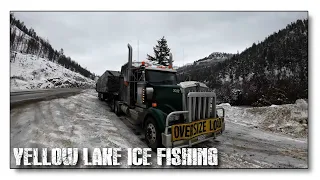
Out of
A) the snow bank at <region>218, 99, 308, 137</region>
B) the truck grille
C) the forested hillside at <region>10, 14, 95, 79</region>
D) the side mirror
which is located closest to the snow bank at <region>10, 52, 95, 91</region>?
the forested hillside at <region>10, 14, 95, 79</region>

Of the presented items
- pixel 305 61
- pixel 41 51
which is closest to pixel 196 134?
pixel 305 61

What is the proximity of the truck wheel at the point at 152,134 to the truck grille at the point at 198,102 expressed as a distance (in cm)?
75

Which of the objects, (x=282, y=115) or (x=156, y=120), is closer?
(x=156, y=120)

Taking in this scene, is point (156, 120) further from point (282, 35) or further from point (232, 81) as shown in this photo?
point (232, 81)

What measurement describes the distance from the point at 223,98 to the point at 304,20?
31.1 ft

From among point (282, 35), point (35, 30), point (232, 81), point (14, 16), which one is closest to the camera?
point (14, 16)

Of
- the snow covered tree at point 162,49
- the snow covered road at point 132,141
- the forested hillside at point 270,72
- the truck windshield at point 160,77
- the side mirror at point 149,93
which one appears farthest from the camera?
the snow covered tree at point 162,49

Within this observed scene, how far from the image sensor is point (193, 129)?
3.41 metres

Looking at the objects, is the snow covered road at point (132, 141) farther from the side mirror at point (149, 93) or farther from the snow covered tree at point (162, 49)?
the snow covered tree at point (162, 49)

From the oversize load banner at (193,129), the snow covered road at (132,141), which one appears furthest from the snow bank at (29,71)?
the oversize load banner at (193,129)

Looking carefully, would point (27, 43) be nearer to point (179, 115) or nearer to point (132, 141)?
point (132, 141)

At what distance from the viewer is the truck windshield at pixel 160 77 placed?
5062 millimetres

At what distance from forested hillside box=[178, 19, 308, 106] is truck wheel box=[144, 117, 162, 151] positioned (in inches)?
81.6

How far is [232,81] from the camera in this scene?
12586 millimetres
